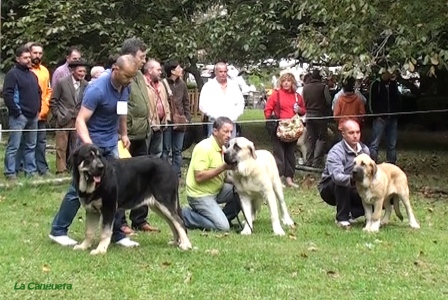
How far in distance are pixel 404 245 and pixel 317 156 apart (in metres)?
7.08

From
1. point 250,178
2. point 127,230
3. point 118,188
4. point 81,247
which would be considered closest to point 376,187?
point 250,178

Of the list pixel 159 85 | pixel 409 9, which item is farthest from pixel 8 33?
pixel 409 9

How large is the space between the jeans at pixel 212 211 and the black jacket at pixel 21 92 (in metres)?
3.57

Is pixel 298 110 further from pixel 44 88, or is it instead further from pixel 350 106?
Answer: pixel 44 88

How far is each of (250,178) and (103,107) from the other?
6.27ft

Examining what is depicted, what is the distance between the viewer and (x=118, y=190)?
666 cm

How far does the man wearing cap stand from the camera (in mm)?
11148

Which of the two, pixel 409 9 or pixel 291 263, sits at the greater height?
pixel 409 9

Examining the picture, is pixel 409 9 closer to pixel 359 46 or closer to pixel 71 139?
pixel 359 46

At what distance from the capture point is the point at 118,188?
6.66m

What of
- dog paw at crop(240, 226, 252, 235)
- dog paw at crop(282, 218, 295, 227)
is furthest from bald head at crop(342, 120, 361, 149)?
dog paw at crop(240, 226, 252, 235)

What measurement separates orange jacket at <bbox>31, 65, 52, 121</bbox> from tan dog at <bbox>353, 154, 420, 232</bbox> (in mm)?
5451

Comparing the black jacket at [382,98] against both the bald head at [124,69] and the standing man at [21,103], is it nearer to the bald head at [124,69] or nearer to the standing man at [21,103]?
the standing man at [21,103]

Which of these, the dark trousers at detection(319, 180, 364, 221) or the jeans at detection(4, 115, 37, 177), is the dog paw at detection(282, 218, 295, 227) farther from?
the jeans at detection(4, 115, 37, 177)
